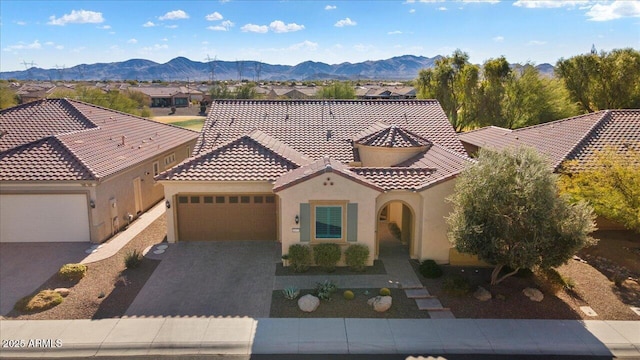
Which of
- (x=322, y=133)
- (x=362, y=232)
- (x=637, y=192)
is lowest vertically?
(x=362, y=232)

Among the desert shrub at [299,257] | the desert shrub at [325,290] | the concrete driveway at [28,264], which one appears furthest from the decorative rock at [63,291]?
the desert shrub at [325,290]

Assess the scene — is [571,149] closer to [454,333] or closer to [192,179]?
[454,333]

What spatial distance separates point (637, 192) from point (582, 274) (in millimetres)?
3698

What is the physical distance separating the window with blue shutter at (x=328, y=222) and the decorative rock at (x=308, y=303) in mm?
3286

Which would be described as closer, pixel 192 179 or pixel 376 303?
pixel 376 303

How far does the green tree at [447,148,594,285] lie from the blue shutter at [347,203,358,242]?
4071 millimetres

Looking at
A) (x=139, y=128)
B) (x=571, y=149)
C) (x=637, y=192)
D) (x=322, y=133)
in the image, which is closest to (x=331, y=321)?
(x=637, y=192)

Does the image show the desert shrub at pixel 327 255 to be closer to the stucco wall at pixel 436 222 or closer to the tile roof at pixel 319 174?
the tile roof at pixel 319 174

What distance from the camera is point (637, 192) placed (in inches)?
629

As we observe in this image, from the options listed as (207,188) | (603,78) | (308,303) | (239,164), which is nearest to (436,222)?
(308,303)

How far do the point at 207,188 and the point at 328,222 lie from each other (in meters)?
5.95

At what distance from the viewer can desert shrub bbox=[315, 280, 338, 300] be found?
46.6 feet

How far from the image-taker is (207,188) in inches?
742

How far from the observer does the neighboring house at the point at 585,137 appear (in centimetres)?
2122
